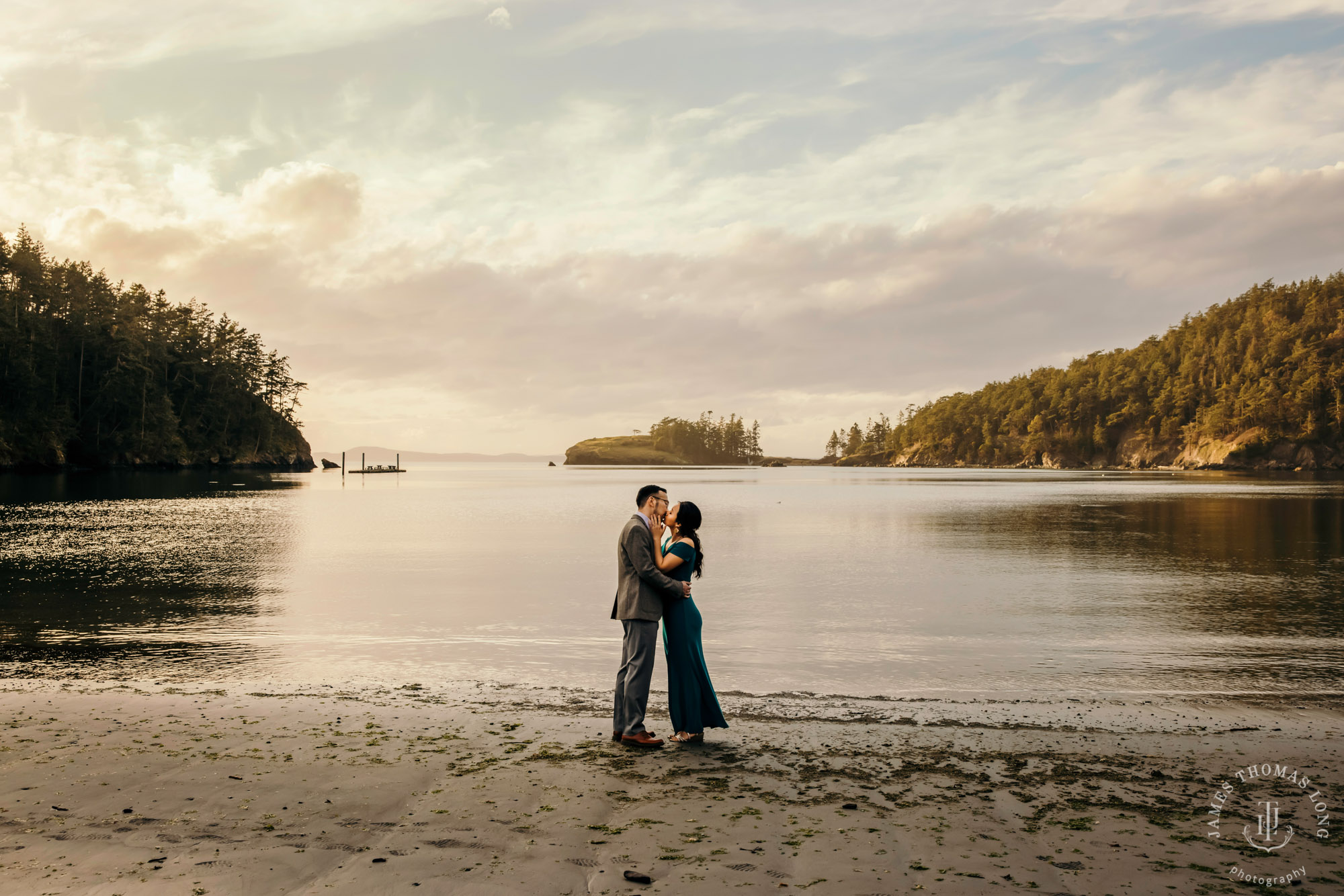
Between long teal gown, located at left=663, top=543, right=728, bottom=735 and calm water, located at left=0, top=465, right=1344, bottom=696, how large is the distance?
2.93 metres

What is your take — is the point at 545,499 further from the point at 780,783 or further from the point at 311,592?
the point at 780,783

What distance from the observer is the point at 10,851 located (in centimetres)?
488

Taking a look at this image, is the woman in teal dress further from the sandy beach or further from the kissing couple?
the sandy beach

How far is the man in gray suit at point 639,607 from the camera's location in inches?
299

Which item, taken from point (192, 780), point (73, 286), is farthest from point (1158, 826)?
point (73, 286)

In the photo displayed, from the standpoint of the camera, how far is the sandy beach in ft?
15.5

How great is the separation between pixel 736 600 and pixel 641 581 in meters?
11.5

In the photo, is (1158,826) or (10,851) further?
(1158,826)

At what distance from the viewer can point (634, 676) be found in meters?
7.68

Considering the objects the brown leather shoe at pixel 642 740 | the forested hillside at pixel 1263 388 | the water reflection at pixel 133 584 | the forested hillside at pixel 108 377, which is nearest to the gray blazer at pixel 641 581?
the brown leather shoe at pixel 642 740

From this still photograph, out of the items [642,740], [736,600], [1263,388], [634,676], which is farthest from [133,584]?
[1263,388]

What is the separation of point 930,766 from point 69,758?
23.6 ft

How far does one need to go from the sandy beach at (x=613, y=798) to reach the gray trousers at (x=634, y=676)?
0.90 feet

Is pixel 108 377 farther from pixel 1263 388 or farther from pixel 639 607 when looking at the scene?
pixel 1263 388
